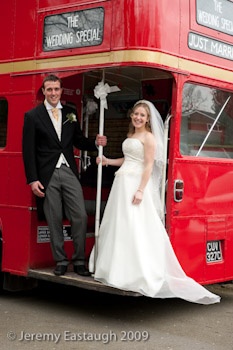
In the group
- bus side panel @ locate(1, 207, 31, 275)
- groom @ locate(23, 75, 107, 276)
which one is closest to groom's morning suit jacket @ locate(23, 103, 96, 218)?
groom @ locate(23, 75, 107, 276)

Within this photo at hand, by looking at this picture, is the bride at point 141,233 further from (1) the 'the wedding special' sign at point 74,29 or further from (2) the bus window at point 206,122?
(1) the 'the wedding special' sign at point 74,29

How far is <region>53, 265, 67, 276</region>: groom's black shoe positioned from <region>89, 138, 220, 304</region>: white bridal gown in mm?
370

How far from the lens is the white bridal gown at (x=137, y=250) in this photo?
5832 mm

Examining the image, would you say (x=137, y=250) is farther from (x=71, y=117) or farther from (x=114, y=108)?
(x=114, y=108)

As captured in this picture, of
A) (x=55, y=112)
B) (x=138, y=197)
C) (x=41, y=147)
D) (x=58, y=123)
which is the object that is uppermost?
(x=55, y=112)

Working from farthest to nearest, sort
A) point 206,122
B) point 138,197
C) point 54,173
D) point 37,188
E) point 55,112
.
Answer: point 206,122
point 55,112
point 54,173
point 37,188
point 138,197

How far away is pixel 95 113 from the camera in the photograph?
7.60 meters

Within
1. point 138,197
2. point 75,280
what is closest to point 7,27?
point 138,197

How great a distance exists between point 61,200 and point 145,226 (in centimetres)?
95

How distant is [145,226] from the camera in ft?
19.7

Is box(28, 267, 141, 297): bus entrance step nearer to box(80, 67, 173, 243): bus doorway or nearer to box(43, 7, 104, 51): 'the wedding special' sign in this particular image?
box(80, 67, 173, 243): bus doorway

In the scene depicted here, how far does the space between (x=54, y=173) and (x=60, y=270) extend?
0.97 metres

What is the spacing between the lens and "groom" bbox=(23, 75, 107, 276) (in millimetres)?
6227

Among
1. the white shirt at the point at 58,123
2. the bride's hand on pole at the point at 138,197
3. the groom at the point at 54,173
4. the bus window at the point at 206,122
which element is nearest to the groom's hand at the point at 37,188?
the groom at the point at 54,173
